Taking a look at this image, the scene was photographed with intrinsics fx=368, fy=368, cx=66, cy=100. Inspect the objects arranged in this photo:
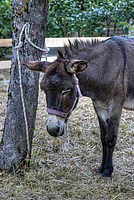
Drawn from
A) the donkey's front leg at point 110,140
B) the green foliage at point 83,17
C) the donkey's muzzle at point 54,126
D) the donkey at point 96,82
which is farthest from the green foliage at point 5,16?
the donkey's muzzle at point 54,126

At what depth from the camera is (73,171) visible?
3.99 m

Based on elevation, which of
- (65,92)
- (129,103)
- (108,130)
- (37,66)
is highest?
(37,66)

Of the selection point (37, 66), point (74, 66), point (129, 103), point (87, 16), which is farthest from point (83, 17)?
point (74, 66)

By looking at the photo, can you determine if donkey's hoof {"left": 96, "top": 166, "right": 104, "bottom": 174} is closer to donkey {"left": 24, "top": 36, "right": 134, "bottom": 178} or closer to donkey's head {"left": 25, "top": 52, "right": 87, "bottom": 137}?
donkey {"left": 24, "top": 36, "right": 134, "bottom": 178}

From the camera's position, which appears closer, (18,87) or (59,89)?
(59,89)

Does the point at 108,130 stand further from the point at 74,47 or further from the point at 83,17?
the point at 83,17

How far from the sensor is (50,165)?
408 cm

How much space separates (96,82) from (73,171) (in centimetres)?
101

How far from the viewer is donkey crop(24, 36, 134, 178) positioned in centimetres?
321

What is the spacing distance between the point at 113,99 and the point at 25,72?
945 mm

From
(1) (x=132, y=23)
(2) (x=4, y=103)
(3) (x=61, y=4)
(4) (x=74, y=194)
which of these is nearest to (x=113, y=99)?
(4) (x=74, y=194)

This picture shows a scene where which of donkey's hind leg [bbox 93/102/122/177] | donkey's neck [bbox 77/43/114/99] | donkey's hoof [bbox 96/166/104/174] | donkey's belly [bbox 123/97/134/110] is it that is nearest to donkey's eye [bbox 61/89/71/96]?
donkey's neck [bbox 77/43/114/99]

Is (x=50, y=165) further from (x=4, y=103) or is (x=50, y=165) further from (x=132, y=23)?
(x=132, y=23)

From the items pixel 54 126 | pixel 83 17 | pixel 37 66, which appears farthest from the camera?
pixel 83 17
